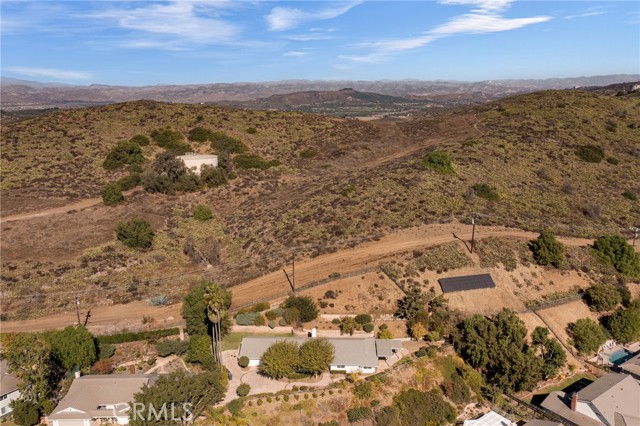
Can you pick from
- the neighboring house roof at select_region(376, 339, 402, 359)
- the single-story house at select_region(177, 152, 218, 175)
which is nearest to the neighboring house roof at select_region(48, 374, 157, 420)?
the neighboring house roof at select_region(376, 339, 402, 359)

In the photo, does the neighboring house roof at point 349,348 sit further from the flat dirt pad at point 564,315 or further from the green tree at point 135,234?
the green tree at point 135,234

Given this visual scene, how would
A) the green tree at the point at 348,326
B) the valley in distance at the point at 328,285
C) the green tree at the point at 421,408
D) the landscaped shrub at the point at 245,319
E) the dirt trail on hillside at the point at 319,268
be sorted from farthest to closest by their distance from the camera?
the dirt trail on hillside at the point at 319,268 < the landscaped shrub at the point at 245,319 < the green tree at the point at 348,326 < the valley in distance at the point at 328,285 < the green tree at the point at 421,408

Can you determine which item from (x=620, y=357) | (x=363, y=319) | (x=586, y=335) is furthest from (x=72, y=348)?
(x=620, y=357)

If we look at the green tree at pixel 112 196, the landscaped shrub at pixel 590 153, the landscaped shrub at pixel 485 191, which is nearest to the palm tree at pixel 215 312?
the green tree at pixel 112 196

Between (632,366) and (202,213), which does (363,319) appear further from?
(202,213)

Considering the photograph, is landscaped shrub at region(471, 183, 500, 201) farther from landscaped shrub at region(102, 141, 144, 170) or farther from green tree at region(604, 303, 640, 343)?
landscaped shrub at region(102, 141, 144, 170)
